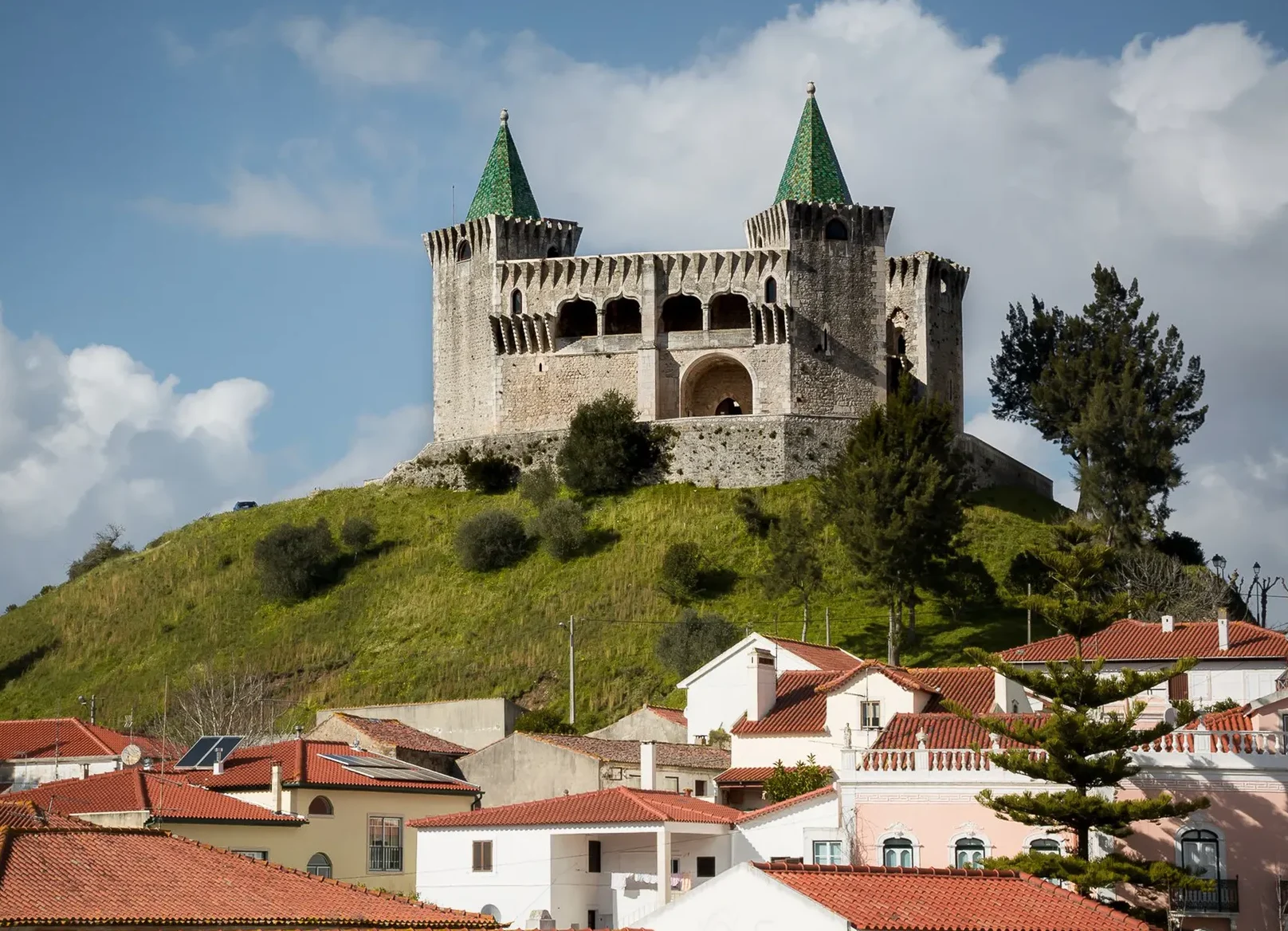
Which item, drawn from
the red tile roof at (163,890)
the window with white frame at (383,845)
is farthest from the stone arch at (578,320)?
the red tile roof at (163,890)

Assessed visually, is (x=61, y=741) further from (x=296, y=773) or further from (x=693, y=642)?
(x=693, y=642)

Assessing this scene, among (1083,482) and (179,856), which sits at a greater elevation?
(1083,482)

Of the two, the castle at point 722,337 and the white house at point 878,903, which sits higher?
the castle at point 722,337

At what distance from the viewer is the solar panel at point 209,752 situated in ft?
156

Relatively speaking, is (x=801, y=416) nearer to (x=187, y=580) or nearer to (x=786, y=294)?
(x=786, y=294)

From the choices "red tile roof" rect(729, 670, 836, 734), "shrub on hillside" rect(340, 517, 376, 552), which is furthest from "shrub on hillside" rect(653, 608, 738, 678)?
"shrub on hillside" rect(340, 517, 376, 552)

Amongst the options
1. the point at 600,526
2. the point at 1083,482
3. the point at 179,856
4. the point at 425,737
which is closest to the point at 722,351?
the point at 600,526

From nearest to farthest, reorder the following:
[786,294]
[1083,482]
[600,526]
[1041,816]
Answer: [1041,816], [1083,482], [600,526], [786,294]

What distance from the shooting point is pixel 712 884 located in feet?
93.6

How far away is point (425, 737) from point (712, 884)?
27.8 meters

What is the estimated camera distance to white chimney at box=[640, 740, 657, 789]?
152 ft

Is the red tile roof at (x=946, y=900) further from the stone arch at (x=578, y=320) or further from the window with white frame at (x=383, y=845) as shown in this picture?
the stone arch at (x=578, y=320)

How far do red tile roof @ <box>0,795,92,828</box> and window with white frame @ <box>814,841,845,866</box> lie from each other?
44.1 feet

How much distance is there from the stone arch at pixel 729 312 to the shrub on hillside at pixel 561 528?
12408 millimetres
